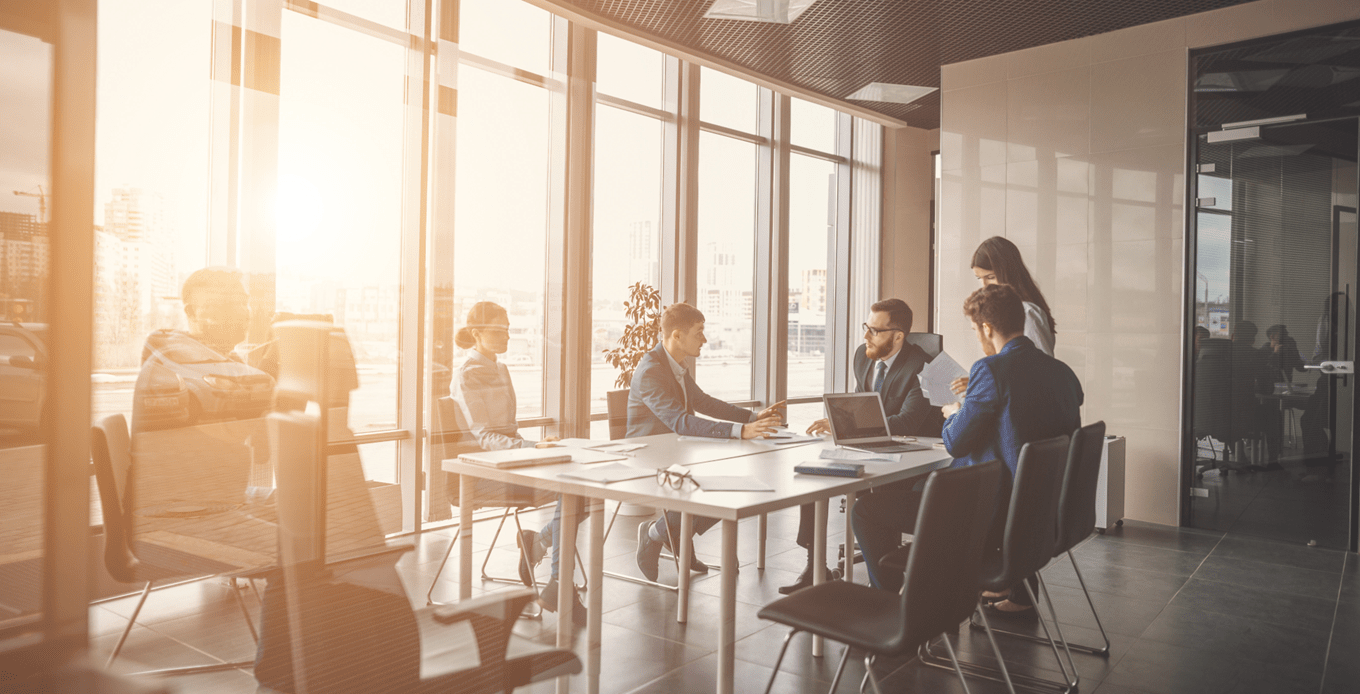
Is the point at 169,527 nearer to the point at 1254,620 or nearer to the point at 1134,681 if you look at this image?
the point at 1134,681

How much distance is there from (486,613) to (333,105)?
1203 millimetres

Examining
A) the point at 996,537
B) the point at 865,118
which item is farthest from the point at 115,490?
the point at 865,118

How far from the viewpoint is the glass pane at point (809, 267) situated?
8117 mm

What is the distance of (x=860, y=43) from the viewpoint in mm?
6230

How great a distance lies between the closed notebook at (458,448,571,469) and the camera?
2.79m

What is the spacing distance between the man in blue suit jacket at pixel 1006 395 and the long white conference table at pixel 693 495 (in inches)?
8.7

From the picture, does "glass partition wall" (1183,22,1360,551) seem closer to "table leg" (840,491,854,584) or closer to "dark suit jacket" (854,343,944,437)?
"dark suit jacket" (854,343,944,437)

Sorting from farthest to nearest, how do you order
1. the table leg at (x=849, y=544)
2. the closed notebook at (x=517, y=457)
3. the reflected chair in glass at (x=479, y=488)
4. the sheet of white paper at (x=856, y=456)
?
the table leg at (x=849, y=544), the sheet of white paper at (x=856, y=456), the closed notebook at (x=517, y=457), the reflected chair in glass at (x=479, y=488)

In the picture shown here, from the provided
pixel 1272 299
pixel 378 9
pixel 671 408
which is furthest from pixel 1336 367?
pixel 378 9

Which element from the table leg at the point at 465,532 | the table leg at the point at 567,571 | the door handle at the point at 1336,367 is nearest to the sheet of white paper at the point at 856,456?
the table leg at the point at 567,571

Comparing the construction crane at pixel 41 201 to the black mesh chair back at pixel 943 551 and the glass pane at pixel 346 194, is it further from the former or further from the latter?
the black mesh chair back at pixel 943 551

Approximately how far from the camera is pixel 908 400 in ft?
13.2

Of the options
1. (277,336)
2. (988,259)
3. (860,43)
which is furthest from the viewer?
(860,43)

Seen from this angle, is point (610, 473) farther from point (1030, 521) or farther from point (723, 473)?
point (1030, 521)
